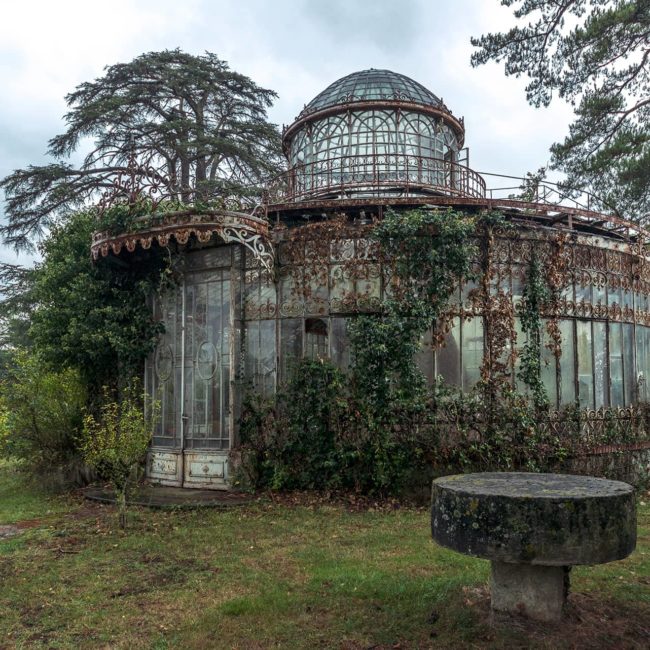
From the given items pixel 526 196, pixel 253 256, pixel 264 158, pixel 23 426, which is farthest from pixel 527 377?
pixel 264 158

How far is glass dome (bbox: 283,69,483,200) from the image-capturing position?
13922 mm

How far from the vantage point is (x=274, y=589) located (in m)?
5.79

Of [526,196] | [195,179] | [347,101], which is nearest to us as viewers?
[526,196]

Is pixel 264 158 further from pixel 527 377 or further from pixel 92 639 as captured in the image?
pixel 92 639

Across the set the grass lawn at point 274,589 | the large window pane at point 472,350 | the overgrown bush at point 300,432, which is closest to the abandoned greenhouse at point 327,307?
the large window pane at point 472,350

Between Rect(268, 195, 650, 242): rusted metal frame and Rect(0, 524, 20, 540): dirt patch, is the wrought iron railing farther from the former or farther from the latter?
Rect(0, 524, 20, 540): dirt patch

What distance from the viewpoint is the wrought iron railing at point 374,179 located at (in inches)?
522

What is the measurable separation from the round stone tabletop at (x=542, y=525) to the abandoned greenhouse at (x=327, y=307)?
5.73 meters

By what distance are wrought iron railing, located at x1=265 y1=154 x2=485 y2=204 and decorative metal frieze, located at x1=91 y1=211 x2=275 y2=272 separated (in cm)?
331

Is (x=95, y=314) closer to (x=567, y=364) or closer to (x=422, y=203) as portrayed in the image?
(x=422, y=203)

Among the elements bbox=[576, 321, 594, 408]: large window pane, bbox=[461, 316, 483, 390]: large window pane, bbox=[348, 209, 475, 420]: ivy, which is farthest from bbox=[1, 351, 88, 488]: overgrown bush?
bbox=[576, 321, 594, 408]: large window pane

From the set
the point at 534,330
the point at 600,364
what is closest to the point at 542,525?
the point at 534,330

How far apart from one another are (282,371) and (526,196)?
6.13 meters

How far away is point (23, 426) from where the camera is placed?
11.1 m
